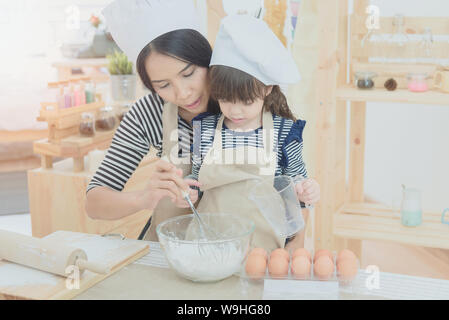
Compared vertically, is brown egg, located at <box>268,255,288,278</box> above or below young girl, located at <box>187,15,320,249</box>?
below

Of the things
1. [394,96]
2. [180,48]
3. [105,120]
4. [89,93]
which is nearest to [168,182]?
[180,48]

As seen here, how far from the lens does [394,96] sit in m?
2.11

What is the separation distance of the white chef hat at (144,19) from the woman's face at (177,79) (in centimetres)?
5

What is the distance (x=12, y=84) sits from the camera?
4.39m

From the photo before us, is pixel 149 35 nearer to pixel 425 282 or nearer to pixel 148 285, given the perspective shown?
pixel 148 285

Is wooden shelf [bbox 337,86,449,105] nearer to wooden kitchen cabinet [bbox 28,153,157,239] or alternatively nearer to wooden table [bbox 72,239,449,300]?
wooden kitchen cabinet [bbox 28,153,157,239]

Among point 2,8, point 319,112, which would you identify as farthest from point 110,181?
point 2,8

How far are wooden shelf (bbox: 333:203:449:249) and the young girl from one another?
36.0 inches

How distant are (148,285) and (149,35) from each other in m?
0.57

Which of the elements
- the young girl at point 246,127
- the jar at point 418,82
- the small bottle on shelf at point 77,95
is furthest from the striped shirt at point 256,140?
the small bottle on shelf at point 77,95

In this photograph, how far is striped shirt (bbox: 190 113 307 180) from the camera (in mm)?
1350

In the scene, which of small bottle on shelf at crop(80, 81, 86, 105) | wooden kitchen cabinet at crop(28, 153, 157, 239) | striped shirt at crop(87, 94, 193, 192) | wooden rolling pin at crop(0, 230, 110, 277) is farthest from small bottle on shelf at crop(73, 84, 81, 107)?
Answer: wooden rolling pin at crop(0, 230, 110, 277)

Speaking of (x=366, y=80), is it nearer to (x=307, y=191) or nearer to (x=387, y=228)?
(x=387, y=228)

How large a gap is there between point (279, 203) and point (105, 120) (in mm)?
1563
